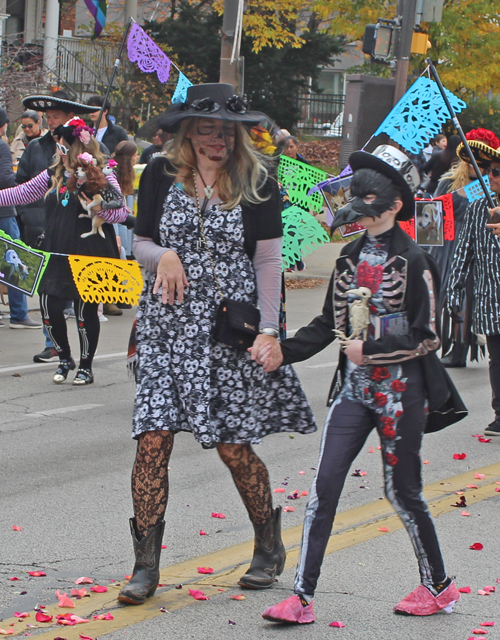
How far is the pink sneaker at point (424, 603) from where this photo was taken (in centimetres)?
375

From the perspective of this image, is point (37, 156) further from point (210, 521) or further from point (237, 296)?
point (237, 296)

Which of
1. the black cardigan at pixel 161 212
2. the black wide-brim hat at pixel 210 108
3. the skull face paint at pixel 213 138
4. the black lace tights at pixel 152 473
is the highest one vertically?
the black wide-brim hat at pixel 210 108

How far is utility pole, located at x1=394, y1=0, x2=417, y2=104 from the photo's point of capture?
591 inches

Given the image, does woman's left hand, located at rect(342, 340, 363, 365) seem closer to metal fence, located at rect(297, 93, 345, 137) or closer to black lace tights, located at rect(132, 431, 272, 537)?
black lace tights, located at rect(132, 431, 272, 537)

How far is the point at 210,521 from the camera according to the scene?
491 centimetres

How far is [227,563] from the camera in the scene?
4312 millimetres

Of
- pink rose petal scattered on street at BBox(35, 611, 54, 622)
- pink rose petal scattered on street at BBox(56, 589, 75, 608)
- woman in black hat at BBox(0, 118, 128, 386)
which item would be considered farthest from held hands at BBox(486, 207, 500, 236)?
pink rose petal scattered on street at BBox(35, 611, 54, 622)

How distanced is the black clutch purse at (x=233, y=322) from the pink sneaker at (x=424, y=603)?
111 cm

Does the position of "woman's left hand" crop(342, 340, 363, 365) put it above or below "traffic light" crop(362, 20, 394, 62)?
below

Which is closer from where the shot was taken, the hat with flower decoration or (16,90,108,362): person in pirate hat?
the hat with flower decoration

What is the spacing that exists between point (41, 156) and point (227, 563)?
6.28 metres

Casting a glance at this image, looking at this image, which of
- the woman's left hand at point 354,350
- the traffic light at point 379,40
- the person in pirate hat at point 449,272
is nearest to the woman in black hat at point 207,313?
the woman's left hand at point 354,350

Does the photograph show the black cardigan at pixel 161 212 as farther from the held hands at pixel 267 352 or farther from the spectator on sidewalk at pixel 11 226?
the spectator on sidewalk at pixel 11 226

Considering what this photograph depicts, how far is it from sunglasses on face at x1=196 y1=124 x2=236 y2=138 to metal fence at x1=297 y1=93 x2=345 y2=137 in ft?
99.7
